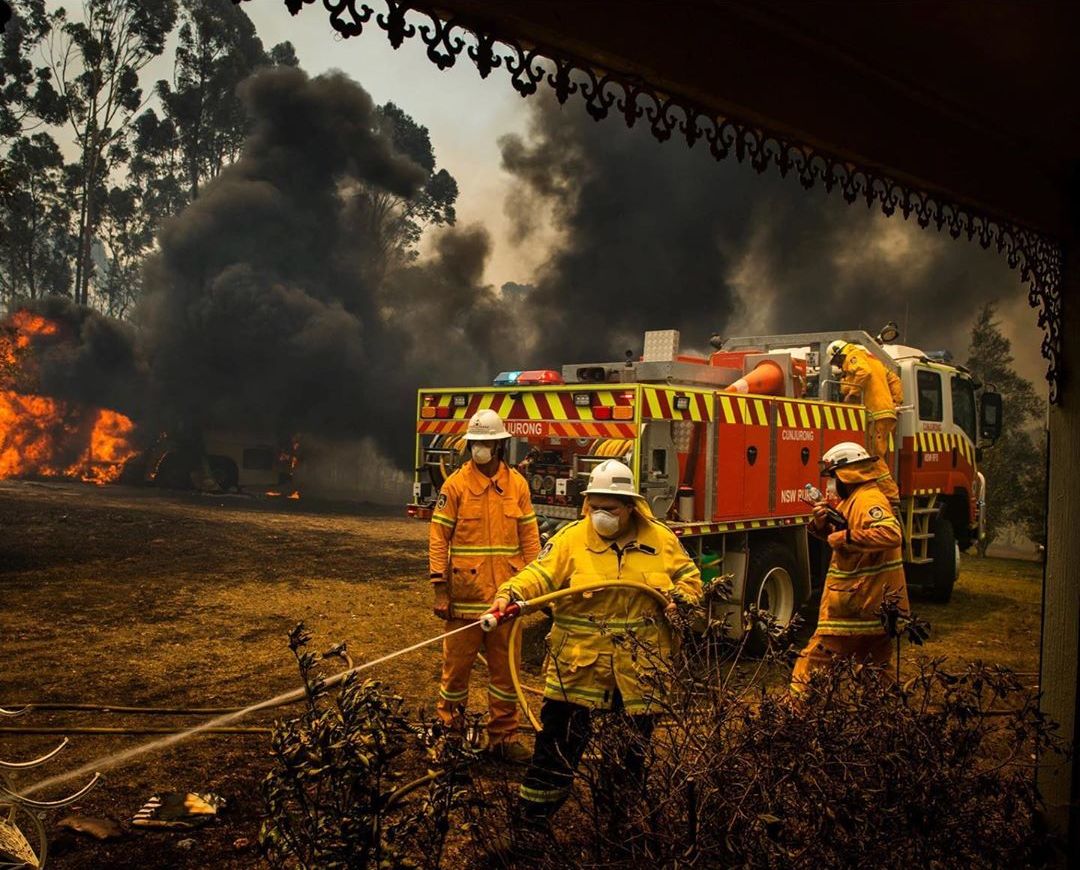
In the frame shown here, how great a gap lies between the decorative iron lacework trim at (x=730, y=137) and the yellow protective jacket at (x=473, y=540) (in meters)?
2.52

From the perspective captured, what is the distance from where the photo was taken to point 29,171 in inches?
1334

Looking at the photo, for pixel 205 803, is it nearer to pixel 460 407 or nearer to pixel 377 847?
pixel 377 847

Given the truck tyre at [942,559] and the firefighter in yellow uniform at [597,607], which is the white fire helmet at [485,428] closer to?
the firefighter in yellow uniform at [597,607]

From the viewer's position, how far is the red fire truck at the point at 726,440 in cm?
621

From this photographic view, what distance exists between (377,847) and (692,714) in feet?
3.27

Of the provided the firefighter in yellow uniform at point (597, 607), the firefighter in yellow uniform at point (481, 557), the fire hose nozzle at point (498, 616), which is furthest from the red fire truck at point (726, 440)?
the fire hose nozzle at point (498, 616)

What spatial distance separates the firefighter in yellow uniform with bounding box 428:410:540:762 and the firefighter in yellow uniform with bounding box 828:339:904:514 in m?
4.44

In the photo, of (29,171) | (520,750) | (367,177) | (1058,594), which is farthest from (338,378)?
(1058,594)

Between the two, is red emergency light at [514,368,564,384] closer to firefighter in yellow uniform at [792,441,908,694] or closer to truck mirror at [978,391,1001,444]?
firefighter in yellow uniform at [792,441,908,694]

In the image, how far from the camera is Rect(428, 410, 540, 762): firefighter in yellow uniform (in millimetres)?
4754

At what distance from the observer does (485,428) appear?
506 cm

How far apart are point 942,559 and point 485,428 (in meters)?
6.89

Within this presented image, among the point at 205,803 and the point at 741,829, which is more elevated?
the point at 741,829

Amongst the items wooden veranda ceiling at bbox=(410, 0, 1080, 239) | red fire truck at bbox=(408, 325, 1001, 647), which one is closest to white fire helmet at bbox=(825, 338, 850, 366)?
red fire truck at bbox=(408, 325, 1001, 647)
